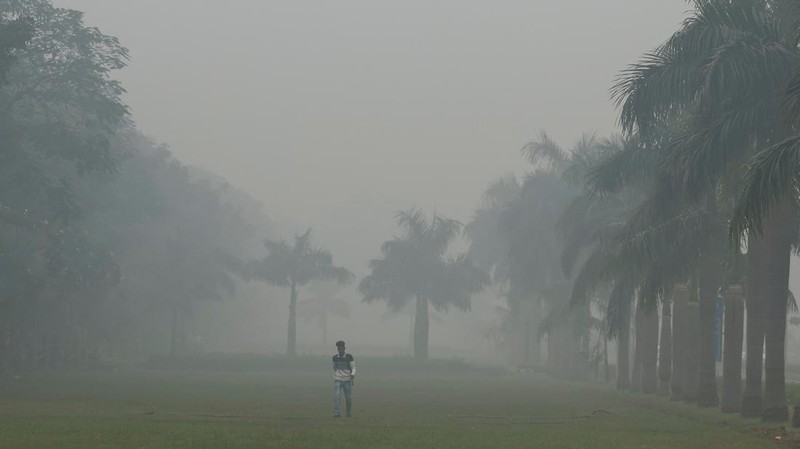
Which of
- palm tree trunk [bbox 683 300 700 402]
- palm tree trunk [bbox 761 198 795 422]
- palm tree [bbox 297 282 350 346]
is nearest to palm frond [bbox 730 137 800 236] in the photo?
palm tree trunk [bbox 761 198 795 422]

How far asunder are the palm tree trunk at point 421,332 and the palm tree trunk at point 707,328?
5524cm

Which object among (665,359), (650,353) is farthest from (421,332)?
(665,359)

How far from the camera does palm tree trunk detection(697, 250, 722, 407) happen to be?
40.3 meters

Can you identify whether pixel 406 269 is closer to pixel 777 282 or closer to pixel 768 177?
pixel 777 282

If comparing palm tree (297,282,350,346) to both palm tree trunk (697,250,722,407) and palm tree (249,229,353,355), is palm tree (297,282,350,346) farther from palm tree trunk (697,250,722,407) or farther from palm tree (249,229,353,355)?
palm tree trunk (697,250,722,407)

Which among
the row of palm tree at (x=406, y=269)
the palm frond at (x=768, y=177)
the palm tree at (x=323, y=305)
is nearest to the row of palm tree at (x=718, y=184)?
the palm frond at (x=768, y=177)

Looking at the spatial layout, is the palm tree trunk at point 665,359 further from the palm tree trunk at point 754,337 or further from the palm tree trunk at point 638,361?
the palm tree trunk at point 754,337

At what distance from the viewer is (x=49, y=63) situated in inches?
2357

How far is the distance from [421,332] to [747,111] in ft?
222

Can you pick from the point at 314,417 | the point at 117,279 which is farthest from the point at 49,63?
the point at 314,417

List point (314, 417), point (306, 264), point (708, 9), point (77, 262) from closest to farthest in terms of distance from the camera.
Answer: point (314, 417)
point (708, 9)
point (77, 262)
point (306, 264)

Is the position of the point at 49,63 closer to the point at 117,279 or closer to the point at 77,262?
the point at 77,262

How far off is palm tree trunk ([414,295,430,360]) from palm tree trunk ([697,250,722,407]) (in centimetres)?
5524

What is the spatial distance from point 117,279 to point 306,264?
29.8 m
